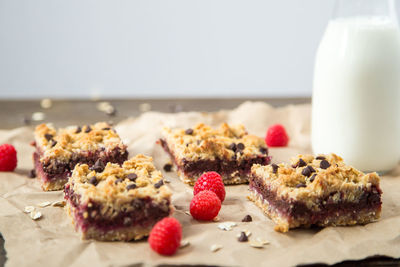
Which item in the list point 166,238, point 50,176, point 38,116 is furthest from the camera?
point 38,116

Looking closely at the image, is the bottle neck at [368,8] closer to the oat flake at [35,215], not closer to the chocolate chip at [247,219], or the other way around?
the chocolate chip at [247,219]

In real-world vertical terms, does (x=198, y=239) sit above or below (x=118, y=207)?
below

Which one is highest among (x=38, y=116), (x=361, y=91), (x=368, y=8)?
(x=368, y=8)

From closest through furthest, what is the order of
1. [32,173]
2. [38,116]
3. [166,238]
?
1. [166,238]
2. [32,173]
3. [38,116]

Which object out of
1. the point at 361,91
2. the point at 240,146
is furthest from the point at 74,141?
the point at 361,91

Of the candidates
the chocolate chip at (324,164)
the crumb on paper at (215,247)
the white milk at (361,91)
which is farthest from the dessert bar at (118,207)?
the white milk at (361,91)

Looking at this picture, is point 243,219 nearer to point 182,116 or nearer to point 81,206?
point 81,206

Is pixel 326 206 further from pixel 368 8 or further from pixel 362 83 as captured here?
pixel 368 8
